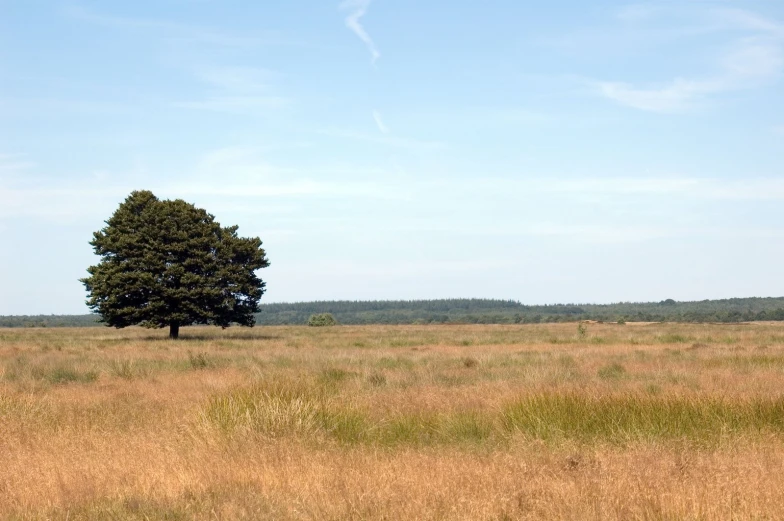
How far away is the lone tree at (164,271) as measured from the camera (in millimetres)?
46875

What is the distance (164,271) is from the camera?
4775 cm

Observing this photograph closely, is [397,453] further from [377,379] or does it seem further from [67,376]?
[67,376]

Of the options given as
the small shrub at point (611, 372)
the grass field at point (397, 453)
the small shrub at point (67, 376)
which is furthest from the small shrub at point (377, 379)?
the small shrub at point (67, 376)

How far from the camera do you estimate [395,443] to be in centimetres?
951

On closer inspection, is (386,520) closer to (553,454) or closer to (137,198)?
(553,454)

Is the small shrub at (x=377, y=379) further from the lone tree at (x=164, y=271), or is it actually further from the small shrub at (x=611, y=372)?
the lone tree at (x=164, y=271)

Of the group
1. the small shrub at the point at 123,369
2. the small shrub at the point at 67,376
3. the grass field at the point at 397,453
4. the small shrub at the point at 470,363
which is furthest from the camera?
the small shrub at the point at 470,363

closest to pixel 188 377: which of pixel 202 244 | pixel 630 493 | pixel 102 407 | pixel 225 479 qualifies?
pixel 102 407

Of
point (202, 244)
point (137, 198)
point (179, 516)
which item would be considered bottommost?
point (179, 516)

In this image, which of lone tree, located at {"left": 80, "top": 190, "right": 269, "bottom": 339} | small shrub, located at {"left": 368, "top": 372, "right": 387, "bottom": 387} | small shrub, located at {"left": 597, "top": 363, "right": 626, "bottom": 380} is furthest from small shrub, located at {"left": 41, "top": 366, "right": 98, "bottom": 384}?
lone tree, located at {"left": 80, "top": 190, "right": 269, "bottom": 339}

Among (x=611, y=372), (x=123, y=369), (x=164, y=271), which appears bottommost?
(x=611, y=372)

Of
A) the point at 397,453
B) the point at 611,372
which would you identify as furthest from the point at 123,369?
the point at 397,453

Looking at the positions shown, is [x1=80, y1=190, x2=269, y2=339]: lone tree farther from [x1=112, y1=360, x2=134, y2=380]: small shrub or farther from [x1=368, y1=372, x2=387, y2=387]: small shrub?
[x1=368, y1=372, x2=387, y2=387]: small shrub

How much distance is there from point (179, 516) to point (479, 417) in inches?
220
